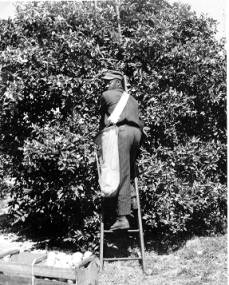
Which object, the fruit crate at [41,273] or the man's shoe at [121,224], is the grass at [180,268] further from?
the man's shoe at [121,224]

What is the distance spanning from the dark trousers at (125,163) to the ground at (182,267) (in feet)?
2.68

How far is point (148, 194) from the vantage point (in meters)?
6.57

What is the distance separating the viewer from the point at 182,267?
6.04 m

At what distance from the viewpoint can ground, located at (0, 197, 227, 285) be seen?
564 cm

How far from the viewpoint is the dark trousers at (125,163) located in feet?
19.7

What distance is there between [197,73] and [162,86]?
0.58m

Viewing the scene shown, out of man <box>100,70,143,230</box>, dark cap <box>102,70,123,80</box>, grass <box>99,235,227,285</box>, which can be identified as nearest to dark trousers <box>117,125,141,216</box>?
man <box>100,70,143,230</box>

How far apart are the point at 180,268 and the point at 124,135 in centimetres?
196

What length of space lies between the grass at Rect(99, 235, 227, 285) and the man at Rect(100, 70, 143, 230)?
2.03ft

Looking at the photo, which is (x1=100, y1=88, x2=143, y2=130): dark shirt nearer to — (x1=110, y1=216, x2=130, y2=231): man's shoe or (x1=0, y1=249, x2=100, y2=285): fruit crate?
(x1=110, y1=216, x2=130, y2=231): man's shoe

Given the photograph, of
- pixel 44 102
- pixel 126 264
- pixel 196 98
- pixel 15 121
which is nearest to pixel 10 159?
pixel 15 121

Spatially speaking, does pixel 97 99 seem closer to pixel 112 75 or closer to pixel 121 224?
pixel 112 75

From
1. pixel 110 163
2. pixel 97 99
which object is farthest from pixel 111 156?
pixel 97 99

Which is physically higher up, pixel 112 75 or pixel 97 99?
pixel 112 75
